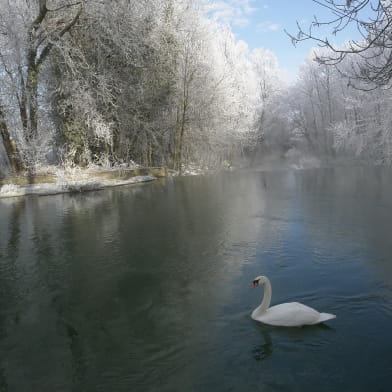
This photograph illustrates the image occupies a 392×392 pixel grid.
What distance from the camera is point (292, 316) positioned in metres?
4.18

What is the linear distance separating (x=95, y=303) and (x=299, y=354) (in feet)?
8.96

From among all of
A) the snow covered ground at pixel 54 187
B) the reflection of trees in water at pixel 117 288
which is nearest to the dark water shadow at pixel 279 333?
the reflection of trees in water at pixel 117 288

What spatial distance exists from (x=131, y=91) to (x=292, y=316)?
60.5 feet

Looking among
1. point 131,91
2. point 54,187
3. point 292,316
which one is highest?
point 131,91

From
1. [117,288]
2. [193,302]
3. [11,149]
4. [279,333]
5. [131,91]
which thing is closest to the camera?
[279,333]

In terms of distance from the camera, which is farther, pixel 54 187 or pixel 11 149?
pixel 11 149

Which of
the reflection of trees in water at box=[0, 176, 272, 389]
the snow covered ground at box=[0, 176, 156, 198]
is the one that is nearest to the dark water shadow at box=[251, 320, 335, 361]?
the reflection of trees in water at box=[0, 176, 272, 389]

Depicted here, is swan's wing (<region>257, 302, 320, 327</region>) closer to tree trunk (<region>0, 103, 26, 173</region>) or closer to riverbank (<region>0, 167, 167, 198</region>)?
riverbank (<region>0, 167, 167, 198</region>)

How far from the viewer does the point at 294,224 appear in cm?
907

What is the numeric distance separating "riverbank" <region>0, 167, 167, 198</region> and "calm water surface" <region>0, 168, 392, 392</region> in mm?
6827

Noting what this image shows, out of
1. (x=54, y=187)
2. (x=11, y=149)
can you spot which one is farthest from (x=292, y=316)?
(x=11, y=149)

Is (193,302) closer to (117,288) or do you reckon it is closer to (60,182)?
(117,288)

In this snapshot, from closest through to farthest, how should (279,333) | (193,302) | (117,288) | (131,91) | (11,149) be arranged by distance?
(279,333) → (193,302) → (117,288) → (11,149) → (131,91)

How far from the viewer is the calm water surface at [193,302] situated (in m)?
3.50
